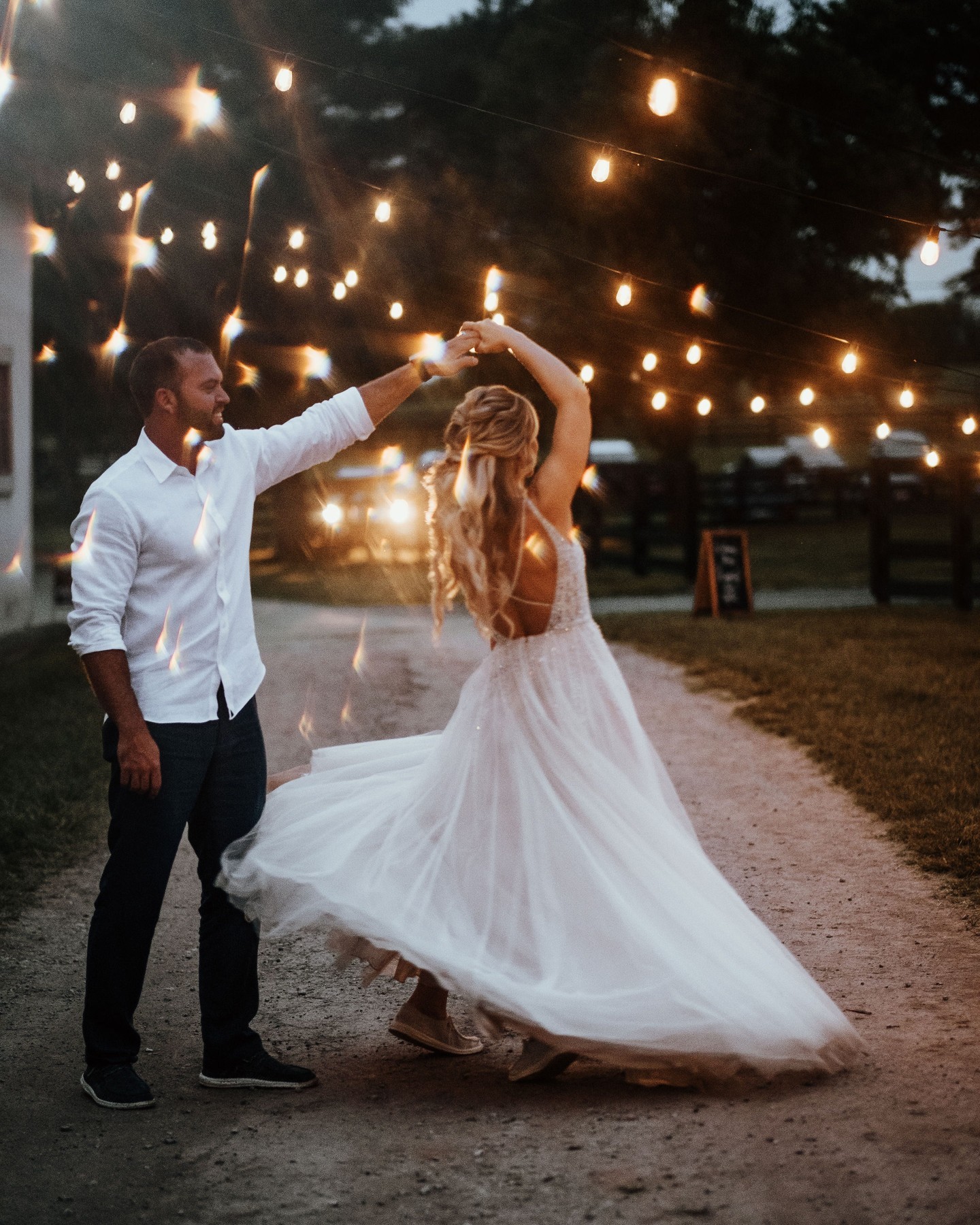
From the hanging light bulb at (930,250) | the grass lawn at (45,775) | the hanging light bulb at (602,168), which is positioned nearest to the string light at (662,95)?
the hanging light bulb at (602,168)

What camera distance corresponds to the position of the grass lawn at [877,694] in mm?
6988

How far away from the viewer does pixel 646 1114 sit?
363 cm

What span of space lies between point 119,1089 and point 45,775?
500 centimetres

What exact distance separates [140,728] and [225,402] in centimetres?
100

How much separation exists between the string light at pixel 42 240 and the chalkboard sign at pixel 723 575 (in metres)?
8.43

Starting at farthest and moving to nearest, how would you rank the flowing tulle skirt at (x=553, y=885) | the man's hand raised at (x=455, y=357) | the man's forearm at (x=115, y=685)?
the man's hand raised at (x=455, y=357)
the man's forearm at (x=115, y=685)
the flowing tulle skirt at (x=553, y=885)

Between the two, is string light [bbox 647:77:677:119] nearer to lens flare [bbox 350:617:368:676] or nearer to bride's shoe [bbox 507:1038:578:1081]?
bride's shoe [bbox 507:1038:578:1081]

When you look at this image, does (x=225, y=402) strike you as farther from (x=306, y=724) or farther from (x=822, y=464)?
(x=822, y=464)

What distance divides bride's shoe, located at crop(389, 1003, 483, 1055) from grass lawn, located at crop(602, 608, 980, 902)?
8.35ft

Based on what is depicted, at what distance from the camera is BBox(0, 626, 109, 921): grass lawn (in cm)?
681

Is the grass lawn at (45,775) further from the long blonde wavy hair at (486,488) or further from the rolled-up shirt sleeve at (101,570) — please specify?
the long blonde wavy hair at (486,488)

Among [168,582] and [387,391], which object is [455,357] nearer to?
[387,391]

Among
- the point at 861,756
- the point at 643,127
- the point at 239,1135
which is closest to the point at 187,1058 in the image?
the point at 239,1135

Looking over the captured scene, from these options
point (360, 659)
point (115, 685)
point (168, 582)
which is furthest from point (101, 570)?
point (360, 659)
